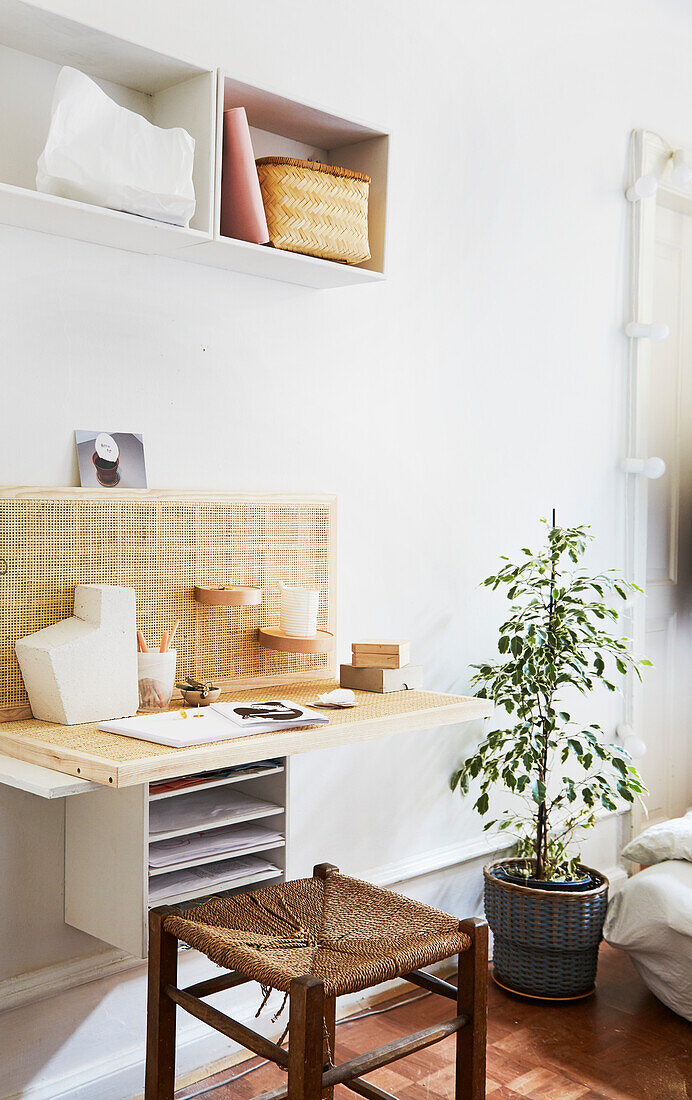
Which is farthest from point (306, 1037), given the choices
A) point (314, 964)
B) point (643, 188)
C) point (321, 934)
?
point (643, 188)

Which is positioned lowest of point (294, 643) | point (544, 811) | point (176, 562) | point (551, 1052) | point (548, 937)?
point (551, 1052)

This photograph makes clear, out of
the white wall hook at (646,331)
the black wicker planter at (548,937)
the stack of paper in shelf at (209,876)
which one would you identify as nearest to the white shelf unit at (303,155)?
the stack of paper in shelf at (209,876)

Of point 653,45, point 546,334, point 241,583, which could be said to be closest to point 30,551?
point 241,583

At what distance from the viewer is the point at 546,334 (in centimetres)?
298

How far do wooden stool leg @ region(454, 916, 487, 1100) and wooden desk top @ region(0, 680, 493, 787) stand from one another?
1.23 ft

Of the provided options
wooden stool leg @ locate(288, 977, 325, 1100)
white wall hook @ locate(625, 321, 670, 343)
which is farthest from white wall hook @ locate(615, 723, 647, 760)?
wooden stool leg @ locate(288, 977, 325, 1100)

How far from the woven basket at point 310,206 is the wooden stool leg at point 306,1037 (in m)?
1.36

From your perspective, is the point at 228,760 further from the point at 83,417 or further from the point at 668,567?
the point at 668,567

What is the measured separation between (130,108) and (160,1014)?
1637 millimetres

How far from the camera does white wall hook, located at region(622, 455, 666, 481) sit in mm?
3164

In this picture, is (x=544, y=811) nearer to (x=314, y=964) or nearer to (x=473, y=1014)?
(x=473, y=1014)

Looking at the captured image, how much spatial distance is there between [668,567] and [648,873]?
127 cm

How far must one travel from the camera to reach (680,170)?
127 inches

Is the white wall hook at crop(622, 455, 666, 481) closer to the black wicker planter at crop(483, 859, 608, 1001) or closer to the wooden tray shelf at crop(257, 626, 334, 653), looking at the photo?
the black wicker planter at crop(483, 859, 608, 1001)
